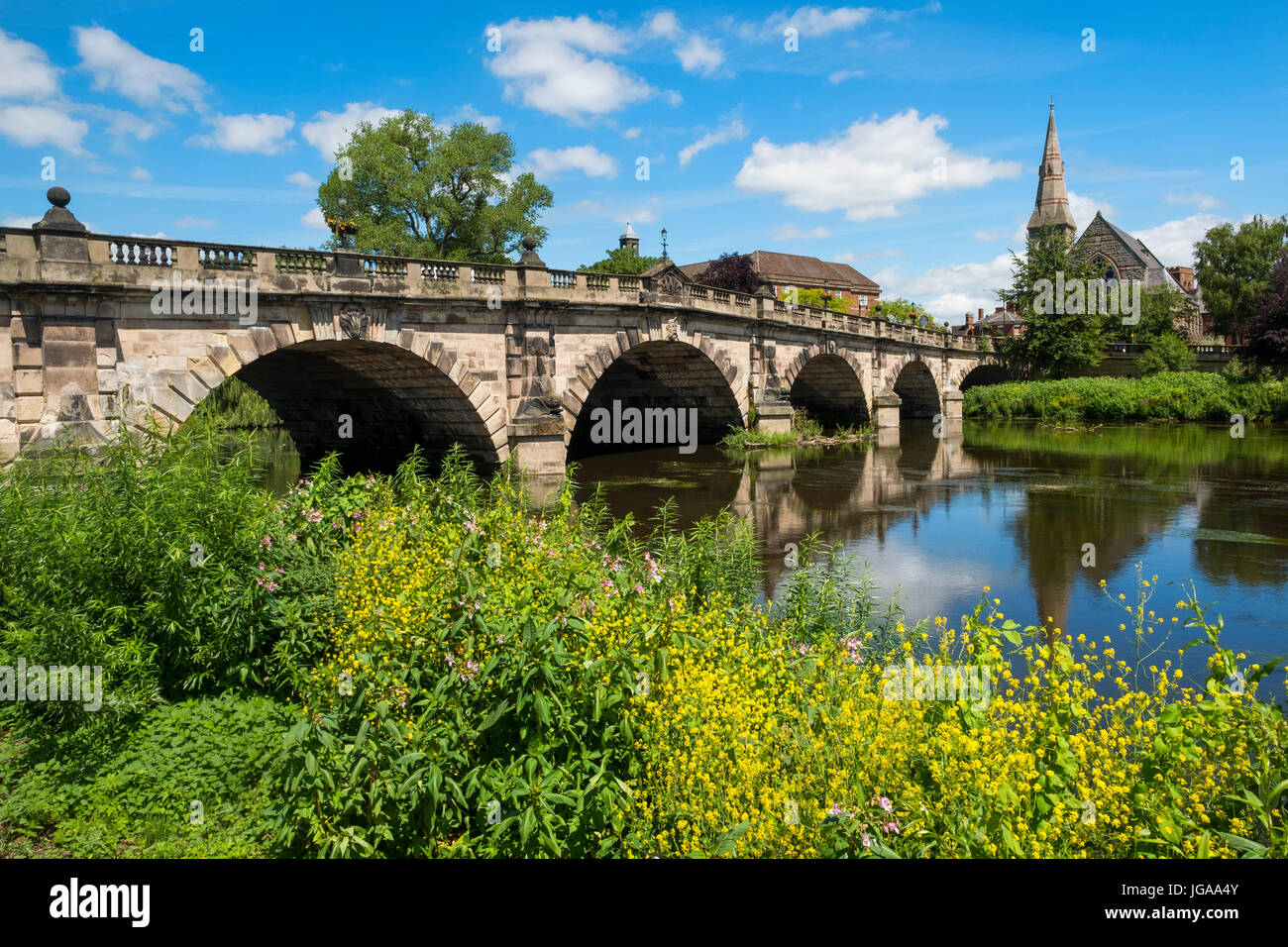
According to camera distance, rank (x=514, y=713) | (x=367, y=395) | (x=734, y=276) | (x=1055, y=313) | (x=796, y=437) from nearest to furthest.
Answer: (x=514, y=713) < (x=367, y=395) < (x=796, y=437) < (x=1055, y=313) < (x=734, y=276)

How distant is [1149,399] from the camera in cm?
4047

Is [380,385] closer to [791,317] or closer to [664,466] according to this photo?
[664,466]

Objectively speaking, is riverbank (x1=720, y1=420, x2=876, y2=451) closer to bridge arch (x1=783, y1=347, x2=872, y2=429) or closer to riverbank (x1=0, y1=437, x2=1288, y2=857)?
bridge arch (x1=783, y1=347, x2=872, y2=429)

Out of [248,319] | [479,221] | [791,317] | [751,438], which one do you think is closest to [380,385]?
[248,319]

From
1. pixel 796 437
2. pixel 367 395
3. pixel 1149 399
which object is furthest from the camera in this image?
pixel 1149 399

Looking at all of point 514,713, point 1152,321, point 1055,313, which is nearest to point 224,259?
point 514,713

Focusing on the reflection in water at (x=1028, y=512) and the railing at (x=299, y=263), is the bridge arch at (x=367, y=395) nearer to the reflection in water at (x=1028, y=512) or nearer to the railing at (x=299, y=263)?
the railing at (x=299, y=263)

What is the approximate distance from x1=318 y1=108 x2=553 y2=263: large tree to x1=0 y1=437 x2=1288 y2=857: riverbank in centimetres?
3805

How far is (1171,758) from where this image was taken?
4242 millimetres

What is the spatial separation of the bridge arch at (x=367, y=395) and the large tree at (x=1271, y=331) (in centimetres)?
3717

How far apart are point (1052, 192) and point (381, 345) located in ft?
227

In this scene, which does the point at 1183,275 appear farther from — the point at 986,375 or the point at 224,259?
the point at 224,259

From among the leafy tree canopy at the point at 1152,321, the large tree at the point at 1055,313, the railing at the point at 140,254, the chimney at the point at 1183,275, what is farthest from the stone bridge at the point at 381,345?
the chimney at the point at 1183,275

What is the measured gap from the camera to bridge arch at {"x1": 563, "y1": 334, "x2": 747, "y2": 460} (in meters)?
29.6
